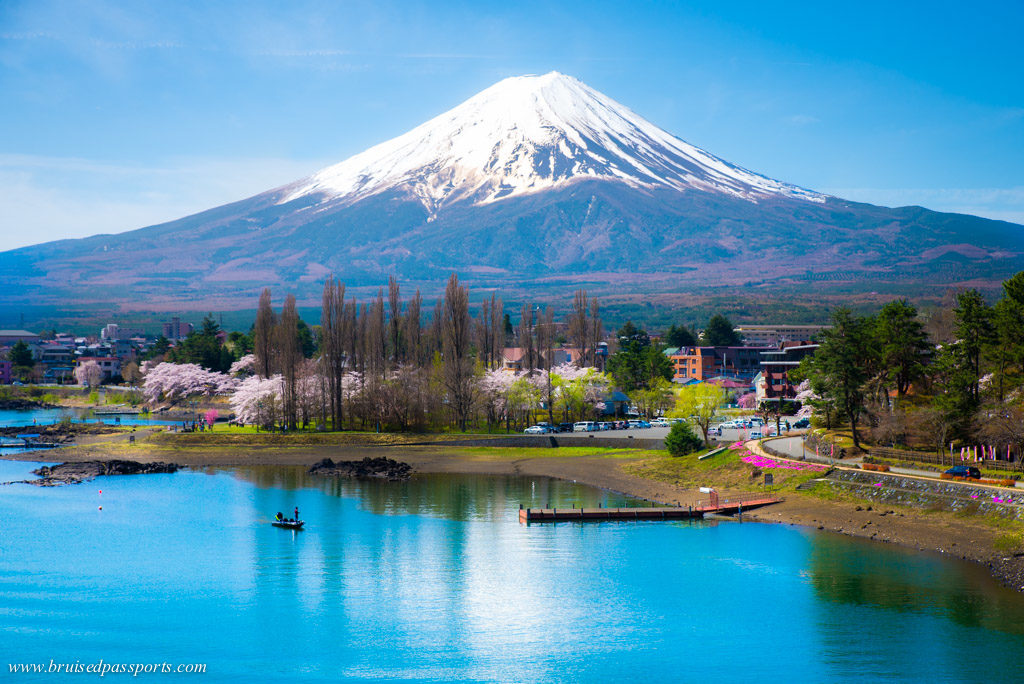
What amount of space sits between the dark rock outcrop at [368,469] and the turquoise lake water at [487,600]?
13.2m

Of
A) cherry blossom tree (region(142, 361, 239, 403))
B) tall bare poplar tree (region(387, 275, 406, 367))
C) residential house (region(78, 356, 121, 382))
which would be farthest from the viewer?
residential house (region(78, 356, 121, 382))

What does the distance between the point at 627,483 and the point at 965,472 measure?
791 inches

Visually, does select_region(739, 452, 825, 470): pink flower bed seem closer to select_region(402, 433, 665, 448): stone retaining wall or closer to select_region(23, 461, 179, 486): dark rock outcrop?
select_region(402, 433, 665, 448): stone retaining wall

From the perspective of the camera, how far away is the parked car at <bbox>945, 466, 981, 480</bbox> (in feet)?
136

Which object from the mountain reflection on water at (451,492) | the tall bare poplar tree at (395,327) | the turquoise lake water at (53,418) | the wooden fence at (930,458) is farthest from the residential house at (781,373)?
the turquoise lake water at (53,418)

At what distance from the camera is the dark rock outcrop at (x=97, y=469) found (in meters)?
62.9

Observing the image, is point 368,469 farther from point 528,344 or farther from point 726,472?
point 528,344

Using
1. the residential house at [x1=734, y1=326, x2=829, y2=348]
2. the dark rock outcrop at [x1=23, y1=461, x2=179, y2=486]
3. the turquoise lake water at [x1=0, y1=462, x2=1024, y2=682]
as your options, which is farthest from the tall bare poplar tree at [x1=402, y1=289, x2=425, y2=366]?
the residential house at [x1=734, y1=326, x2=829, y2=348]

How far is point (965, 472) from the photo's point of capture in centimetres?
4200

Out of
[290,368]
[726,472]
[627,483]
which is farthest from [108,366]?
[726,472]

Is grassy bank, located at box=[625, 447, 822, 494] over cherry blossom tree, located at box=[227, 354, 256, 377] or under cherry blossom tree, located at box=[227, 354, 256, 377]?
under

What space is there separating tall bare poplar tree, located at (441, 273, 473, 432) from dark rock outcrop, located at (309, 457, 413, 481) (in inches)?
577

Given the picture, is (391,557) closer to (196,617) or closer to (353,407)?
(196,617)

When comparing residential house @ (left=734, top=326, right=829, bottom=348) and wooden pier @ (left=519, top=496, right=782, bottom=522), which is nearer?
wooden pier @ (left=519, top=496, right=782, bottom=522)
